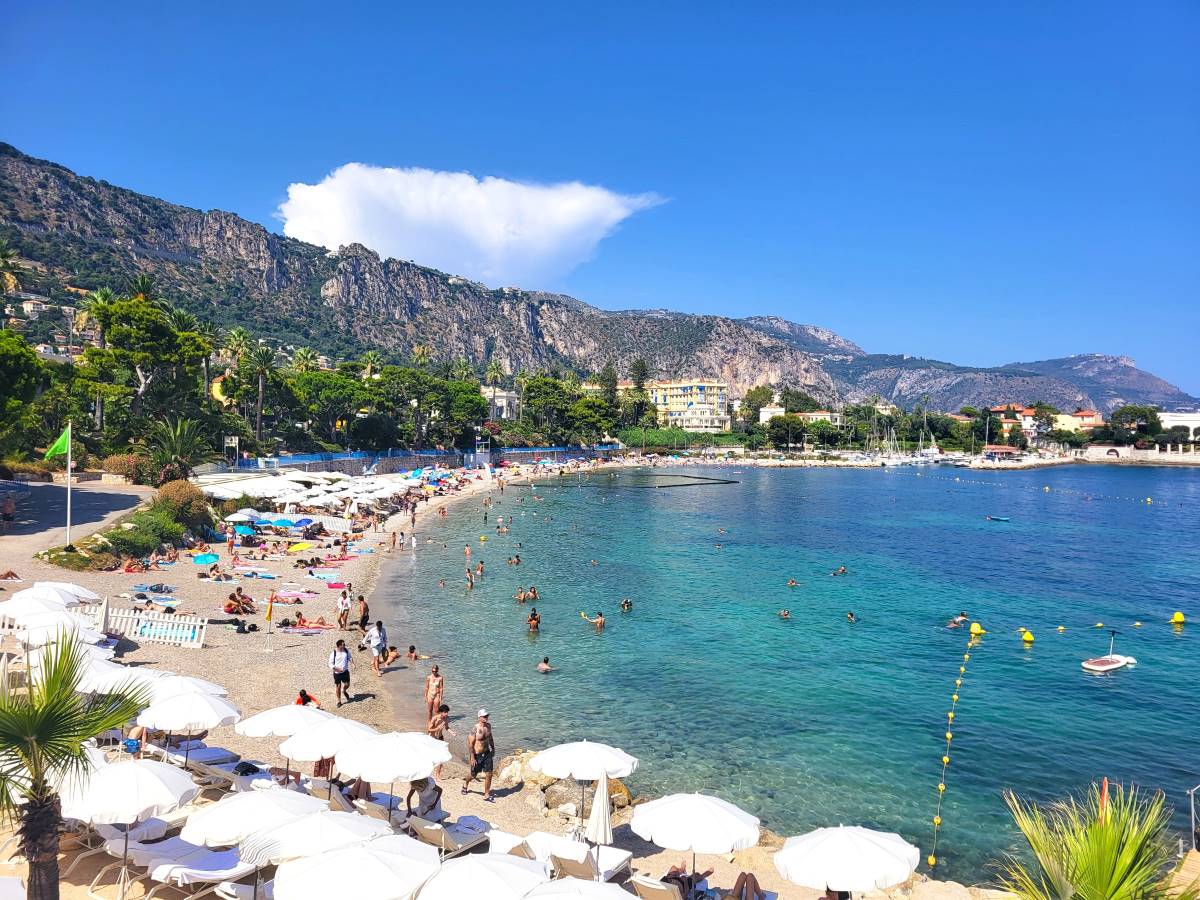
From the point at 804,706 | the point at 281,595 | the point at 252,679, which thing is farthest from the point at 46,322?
the point at 804,706

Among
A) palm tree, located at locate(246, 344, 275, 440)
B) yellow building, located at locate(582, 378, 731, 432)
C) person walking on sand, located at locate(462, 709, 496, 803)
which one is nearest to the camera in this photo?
person walking on sand, located at locate(462, 709, 496, 803)

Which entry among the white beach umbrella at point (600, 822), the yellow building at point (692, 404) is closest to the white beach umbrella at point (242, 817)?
the white beach umbrella at point (600, 822)

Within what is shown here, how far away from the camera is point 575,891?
258 inches

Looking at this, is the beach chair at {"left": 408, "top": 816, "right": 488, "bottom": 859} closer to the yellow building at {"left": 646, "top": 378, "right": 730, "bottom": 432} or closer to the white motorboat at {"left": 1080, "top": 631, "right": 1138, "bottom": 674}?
the white motorboat at {"left": 1080, "top": 631, "right": 1138, "bottom": 674}

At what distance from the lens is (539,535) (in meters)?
45.9

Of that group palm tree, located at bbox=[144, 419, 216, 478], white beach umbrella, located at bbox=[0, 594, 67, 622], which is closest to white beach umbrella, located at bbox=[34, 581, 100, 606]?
white beach umbrella, located at bbox=[0, 594, 67, 622]

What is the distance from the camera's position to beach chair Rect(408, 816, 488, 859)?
382 inches

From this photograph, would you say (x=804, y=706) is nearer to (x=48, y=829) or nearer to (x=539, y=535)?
(x=48, y=829)

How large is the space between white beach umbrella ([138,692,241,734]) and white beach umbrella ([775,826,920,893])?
8022mm

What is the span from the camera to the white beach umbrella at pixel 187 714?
34.4 ft

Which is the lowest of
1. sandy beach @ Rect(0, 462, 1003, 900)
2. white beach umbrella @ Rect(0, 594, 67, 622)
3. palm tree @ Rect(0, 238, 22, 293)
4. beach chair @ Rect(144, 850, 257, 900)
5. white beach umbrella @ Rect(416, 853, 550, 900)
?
sandy beach @ Rect(0, 462, 1003, 900)

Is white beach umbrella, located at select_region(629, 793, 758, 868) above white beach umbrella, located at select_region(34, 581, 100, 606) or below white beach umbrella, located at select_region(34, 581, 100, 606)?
below

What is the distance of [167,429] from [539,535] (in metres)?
21.3

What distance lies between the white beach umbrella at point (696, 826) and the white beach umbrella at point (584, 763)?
1.08 metres
